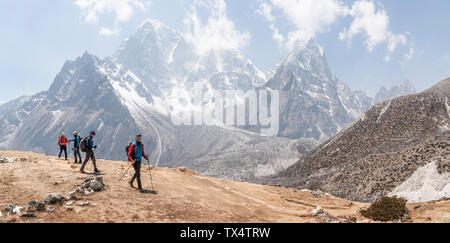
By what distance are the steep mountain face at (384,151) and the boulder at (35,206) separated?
36.5 meters

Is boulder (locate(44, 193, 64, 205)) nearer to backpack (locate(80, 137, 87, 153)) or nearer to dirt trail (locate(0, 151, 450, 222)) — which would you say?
dirt trail (locate(0, 151, 450, 222))

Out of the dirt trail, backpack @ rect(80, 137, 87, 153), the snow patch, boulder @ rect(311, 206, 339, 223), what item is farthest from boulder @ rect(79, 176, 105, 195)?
the snow patch

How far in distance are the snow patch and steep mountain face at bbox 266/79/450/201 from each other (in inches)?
23.7

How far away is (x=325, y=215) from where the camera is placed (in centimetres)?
1608

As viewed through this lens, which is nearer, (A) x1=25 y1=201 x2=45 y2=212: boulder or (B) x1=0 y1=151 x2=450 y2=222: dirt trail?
(A) x1=25 y1=201 x2=45 y2=212: boulder

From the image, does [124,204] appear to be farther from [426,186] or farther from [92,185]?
[426,186]

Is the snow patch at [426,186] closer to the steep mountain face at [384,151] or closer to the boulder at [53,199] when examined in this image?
the steep mountain face at [384,151]

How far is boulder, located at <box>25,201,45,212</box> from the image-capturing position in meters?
10.1
